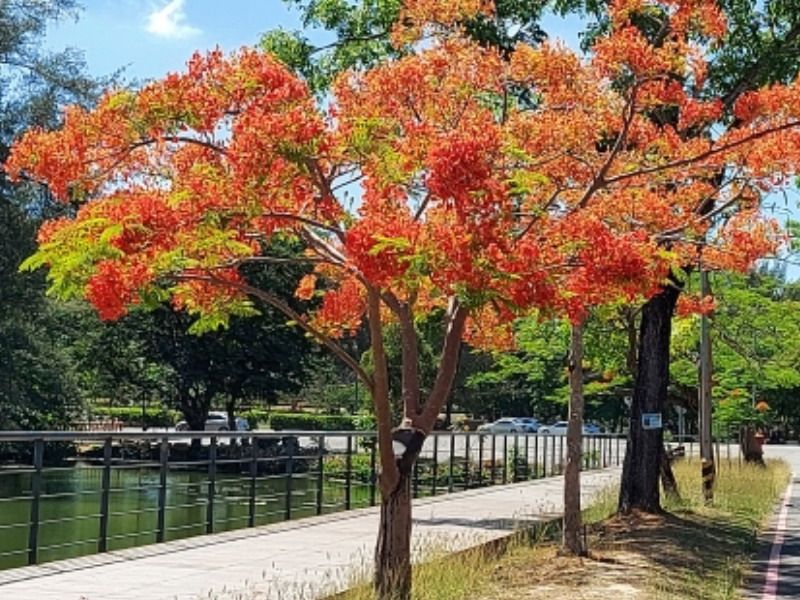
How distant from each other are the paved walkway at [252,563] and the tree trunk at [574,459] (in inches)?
44.1

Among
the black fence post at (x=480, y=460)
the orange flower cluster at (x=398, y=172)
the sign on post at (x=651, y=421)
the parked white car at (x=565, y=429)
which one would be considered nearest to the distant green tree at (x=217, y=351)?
the parked white car at (x=565, y=429)

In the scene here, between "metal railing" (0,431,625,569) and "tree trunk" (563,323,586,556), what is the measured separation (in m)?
4.35

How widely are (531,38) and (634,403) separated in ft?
20.8

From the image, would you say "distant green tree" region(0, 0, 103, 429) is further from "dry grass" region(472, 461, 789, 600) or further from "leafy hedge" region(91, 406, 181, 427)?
"leafy hedge" region(91, 406, 181, 427)

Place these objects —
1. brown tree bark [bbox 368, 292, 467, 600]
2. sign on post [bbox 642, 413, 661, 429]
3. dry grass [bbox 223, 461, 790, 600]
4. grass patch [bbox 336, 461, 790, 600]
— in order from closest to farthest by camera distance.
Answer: brown tree bark [bbox 368, 292, 467, 600] < dry grass [bbox 223, 461, 790, 600] < grass patch [bbox 336, 461, 790, 600] < sign on post [bbox 642, 413, 661, 429]

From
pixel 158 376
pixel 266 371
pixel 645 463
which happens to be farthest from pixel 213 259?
pixel 158 376

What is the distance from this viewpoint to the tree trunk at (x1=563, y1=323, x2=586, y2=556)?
13.7m

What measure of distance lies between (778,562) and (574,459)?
3.24 meters

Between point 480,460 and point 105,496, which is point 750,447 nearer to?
point 480,460

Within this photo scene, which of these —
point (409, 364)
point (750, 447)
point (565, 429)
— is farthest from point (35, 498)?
point (565, 429)

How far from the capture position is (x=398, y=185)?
912 centimetres

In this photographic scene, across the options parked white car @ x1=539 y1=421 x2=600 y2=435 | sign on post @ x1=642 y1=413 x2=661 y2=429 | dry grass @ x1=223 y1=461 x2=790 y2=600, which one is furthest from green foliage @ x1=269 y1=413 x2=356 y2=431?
sign on post @ x1=642 y1=413 x2=661 y2=429

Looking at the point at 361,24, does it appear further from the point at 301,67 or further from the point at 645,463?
the point at 645,463

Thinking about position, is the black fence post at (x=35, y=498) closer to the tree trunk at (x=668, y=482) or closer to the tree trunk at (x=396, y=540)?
the tree trunk at (x=396, y=540)
